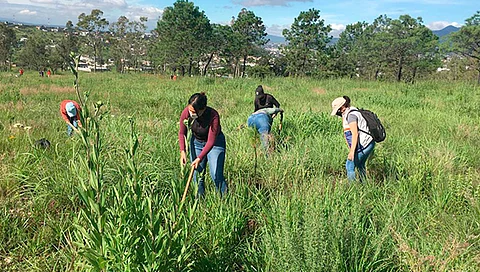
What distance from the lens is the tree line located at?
113 feet

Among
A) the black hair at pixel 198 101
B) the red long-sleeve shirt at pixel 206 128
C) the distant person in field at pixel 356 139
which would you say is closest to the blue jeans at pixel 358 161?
the distant person in field at pixel 356 139

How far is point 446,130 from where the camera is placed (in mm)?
7086

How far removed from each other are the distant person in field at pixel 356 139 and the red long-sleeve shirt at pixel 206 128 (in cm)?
161

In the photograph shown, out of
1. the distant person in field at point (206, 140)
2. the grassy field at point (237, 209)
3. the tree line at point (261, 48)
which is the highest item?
the tree line at point (261, 48)

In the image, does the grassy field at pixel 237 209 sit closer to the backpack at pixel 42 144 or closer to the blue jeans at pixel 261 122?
the backpack at pixel 42 144

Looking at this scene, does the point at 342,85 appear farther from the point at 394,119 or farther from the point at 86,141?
the point at 86,141

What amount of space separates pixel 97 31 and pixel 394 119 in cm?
4853

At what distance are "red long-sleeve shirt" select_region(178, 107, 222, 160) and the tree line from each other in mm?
29308

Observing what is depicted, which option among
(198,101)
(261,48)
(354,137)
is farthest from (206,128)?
(261,48)

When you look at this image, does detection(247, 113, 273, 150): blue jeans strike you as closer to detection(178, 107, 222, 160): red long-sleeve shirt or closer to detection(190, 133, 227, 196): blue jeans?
detection(190, 133, 227, 196): blue jeans

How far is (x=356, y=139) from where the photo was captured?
4.12m

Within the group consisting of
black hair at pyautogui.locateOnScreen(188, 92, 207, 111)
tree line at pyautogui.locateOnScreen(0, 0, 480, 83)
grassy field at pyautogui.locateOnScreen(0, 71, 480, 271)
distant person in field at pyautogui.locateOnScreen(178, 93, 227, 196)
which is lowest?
grassy field at pyautogui.locateOnScreen(0, 71, 480, 271)

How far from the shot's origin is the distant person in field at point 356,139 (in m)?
4.14

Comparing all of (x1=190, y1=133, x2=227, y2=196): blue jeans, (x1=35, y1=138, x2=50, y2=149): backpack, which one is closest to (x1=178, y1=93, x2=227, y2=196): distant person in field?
(x1=190, y1=133, x2=227, y2=196): blue jeans
